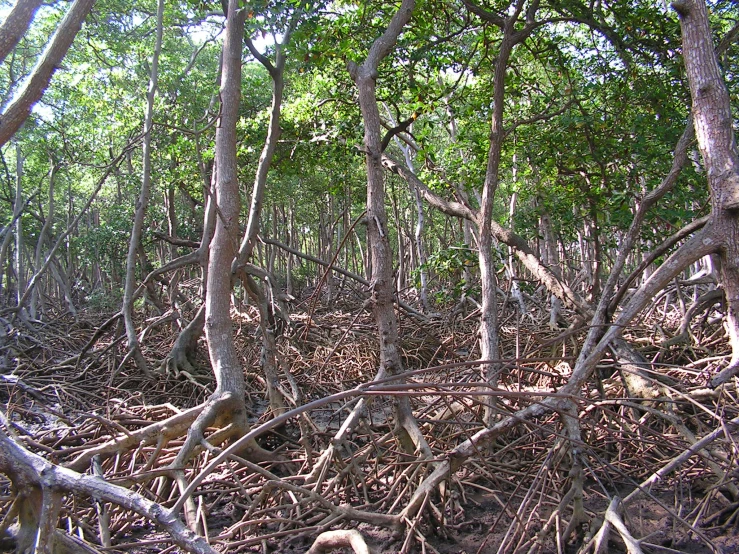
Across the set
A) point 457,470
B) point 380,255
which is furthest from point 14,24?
point 457,470

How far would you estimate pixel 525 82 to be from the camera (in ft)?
16.7

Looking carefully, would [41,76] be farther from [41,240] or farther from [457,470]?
[41,240]

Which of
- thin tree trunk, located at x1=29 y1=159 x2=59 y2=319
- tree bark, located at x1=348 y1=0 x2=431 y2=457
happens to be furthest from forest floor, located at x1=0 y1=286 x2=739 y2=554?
thin tree trunk, located at x1=29 y1=159 x2=59 y2=319

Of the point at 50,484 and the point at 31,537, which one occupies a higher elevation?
the point at 50,484

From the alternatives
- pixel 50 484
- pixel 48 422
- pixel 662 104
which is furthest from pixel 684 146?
pixel 48 422

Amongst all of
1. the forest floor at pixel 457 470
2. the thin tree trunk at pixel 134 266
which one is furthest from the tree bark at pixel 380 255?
the thin tree trunk at pixel 134 266

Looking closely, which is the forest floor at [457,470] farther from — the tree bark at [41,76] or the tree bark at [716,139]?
the tree bark at [41,76]

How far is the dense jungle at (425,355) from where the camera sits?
2559mm

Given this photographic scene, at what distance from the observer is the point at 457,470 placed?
3223mm

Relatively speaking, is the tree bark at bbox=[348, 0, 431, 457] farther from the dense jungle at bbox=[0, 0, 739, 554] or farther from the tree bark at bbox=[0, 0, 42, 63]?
the tree bark at bbox=[0, 0, 42, 63]

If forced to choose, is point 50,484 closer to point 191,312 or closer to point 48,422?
point 48,422

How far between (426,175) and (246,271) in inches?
108

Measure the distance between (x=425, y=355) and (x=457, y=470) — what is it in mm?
3618

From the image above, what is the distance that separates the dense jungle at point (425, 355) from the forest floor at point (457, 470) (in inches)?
1.0
